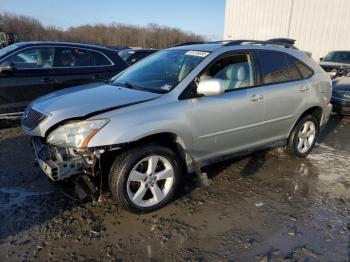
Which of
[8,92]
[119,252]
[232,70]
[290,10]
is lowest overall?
[119,252]

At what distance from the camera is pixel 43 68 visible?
5887 mm

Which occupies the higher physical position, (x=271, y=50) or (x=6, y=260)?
(x=271, y=50)

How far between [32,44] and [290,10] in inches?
844

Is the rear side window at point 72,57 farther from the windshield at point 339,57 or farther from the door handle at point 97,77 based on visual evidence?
the windshield at point 339,57

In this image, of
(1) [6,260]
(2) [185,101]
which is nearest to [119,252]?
(1) [6,260]

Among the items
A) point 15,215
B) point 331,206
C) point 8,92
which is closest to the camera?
point 15,215

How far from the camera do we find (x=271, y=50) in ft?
14.7

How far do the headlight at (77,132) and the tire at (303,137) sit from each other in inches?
121

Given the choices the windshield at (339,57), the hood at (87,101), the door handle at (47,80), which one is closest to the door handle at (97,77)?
the door handle at (47,80)

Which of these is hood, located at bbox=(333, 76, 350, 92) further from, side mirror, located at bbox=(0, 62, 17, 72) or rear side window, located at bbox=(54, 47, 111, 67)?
side mirror, located at bbox=(0, 62, 17, 72)

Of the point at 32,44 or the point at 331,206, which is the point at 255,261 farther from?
the point at 32,44

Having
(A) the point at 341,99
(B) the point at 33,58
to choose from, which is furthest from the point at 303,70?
(B) the point at 33,58

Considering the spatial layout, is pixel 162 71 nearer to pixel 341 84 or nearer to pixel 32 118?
pixel 32 118

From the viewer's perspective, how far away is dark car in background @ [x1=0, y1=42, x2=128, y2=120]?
5.55 m
